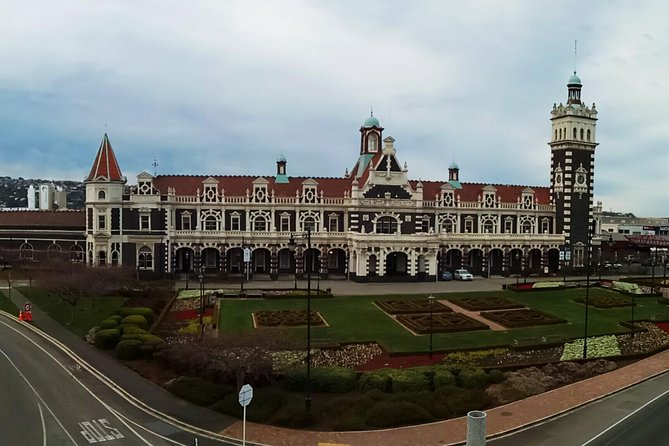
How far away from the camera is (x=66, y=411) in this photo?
2403 cm

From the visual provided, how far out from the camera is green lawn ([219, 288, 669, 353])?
35959mm

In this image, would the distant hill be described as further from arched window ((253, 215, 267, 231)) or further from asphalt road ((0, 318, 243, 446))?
asphalt road ((0, 318, 243, 446))

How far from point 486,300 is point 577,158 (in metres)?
34.5

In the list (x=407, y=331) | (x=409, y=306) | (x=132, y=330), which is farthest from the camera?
(x=409, y=306)

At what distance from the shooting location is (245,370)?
2531cm

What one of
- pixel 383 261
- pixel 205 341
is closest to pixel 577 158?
pixel 383 261

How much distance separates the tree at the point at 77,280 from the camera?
42438 mm

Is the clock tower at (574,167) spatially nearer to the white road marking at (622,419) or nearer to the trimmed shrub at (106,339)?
the white road marking at (622,419)

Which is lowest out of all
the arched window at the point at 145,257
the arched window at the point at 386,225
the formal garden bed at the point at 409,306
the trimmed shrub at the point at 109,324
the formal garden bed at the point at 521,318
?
the formal garden bed at the point at 521,318

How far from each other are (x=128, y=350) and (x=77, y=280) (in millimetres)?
13971

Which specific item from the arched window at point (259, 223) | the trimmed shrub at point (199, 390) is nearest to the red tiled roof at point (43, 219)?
the arched window at point (259, 223)

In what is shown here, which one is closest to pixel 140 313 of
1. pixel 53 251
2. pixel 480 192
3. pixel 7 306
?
pixel 7 306

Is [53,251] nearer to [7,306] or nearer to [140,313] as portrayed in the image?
[7,306]

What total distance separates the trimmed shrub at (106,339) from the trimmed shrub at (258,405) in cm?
1249
